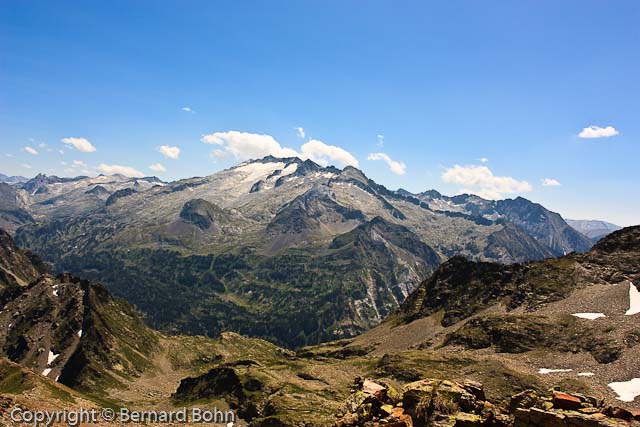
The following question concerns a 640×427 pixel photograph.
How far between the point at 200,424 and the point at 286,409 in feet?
125

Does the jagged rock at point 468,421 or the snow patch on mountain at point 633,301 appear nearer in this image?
the jagged rock at point 468,421

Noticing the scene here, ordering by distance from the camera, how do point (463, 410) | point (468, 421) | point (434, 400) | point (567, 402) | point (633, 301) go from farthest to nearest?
point (633, 301) → point (463, 410) → point (434, 400) → point (468, 421) → point (567, 402)

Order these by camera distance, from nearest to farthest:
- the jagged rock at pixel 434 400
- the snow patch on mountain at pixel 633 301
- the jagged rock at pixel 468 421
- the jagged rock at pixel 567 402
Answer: the jagged rock at pixel 567 402, the jagged rock at pixel 468 421, the jagged rock at pixel 434 400, the snow patch on mountain at pixel 633 301

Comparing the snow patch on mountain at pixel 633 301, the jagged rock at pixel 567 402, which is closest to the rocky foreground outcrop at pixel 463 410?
the jagged rock at pixel 567 402

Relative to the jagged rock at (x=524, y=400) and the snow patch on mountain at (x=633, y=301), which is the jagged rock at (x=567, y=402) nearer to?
the jagged rock at (x=524, y=400)

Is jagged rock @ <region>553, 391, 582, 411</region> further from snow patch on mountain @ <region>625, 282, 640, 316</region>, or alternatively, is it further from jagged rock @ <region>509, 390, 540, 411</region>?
snow patch on mountain @ <region>625, 282, 640, 316</region>

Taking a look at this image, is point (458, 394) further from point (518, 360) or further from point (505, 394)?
point (518, 360)

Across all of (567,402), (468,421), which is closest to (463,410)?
(468,421)

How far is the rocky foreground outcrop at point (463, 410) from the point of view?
126 ft

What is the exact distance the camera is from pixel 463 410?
46.7m

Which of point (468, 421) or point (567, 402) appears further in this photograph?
point (468, 421)

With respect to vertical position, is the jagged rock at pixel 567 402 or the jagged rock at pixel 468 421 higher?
the jagged rock at pixel 567 402

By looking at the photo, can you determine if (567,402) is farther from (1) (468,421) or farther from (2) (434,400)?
(2) (434,400)

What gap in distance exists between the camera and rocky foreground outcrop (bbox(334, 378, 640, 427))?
38.3 m
